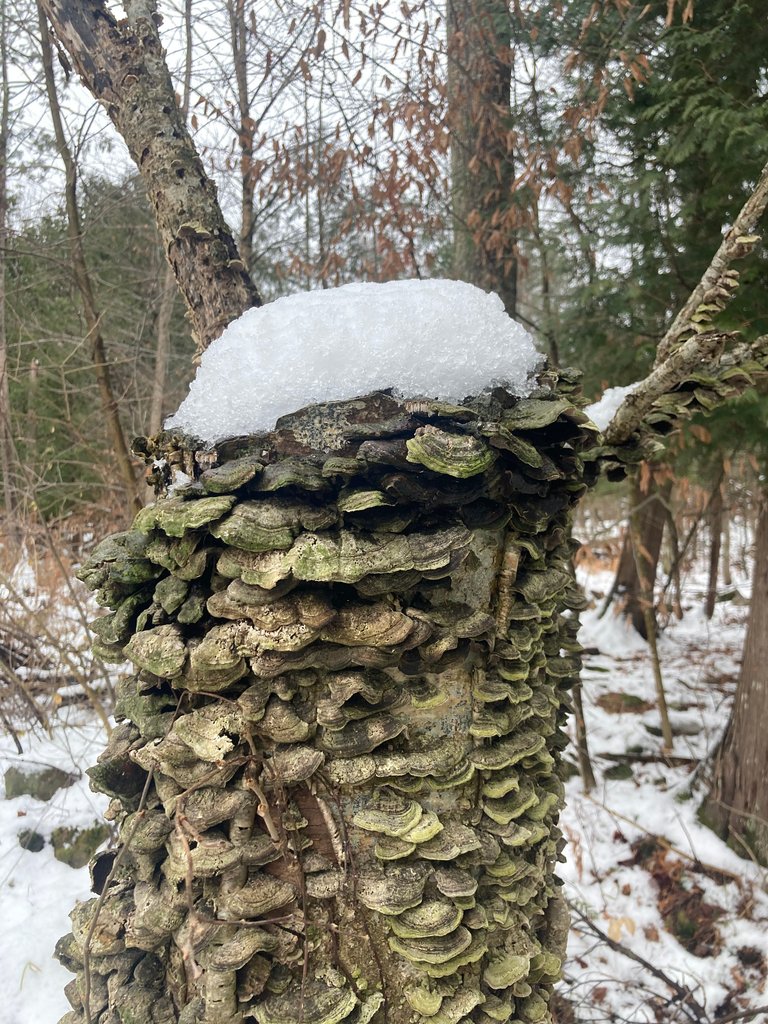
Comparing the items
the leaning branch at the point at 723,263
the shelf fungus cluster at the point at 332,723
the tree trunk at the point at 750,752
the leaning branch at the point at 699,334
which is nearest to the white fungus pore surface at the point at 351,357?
the shelf fungus cluster at the point at 332,723

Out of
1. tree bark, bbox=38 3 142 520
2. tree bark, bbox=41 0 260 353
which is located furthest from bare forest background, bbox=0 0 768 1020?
tree bark, bbox=41 0 260 353

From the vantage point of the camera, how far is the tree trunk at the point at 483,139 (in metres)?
3.44

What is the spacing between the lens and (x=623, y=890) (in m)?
Answer: 3.48

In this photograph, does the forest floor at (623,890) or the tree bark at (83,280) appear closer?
the forest floor at (623,890)

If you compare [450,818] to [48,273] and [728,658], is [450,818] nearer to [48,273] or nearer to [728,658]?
[48,273]

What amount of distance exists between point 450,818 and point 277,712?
388 millimetres

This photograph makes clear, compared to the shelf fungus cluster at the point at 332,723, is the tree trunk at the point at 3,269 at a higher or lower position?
higher

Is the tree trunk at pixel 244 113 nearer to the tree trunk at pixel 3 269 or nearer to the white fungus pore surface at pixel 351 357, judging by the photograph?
the tree trunk at pixel 3 269

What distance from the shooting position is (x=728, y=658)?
22.8 feet

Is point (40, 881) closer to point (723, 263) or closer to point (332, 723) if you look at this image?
point (332, 723)

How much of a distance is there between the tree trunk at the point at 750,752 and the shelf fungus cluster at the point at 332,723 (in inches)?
125

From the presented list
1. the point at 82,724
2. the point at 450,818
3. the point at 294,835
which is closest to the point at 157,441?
the point at 294,835

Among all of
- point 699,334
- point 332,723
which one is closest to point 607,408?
point 699,334

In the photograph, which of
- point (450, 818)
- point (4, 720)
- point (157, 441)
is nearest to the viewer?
point (450, 818)
